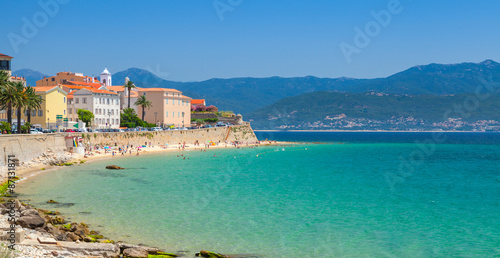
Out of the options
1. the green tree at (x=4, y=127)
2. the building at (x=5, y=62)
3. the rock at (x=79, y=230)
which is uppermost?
the building at (x=5, y=62)

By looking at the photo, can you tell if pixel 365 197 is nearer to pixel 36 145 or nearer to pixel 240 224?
pixel 240 224

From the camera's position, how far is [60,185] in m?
37.9

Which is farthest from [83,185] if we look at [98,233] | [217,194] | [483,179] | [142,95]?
[142,95]

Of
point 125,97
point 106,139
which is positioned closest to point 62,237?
point 106,139

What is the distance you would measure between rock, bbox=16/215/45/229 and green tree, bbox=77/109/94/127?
6209cm

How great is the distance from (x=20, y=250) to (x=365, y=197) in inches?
1065

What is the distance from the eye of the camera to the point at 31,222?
2209 centimetres

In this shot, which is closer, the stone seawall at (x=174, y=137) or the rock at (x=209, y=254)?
the rock at (x=209, y=254)

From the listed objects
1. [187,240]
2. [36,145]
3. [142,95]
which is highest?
[142,95]

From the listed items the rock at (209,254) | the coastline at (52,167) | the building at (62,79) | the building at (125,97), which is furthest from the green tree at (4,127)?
the building at (62,79)

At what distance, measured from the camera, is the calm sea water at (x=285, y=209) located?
2227 centimetres

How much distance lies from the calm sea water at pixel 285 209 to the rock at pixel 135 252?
1.95 meters

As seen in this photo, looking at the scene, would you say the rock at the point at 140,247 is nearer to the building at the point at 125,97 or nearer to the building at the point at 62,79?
the building at the point at 125,97

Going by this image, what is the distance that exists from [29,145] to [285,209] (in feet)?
101
